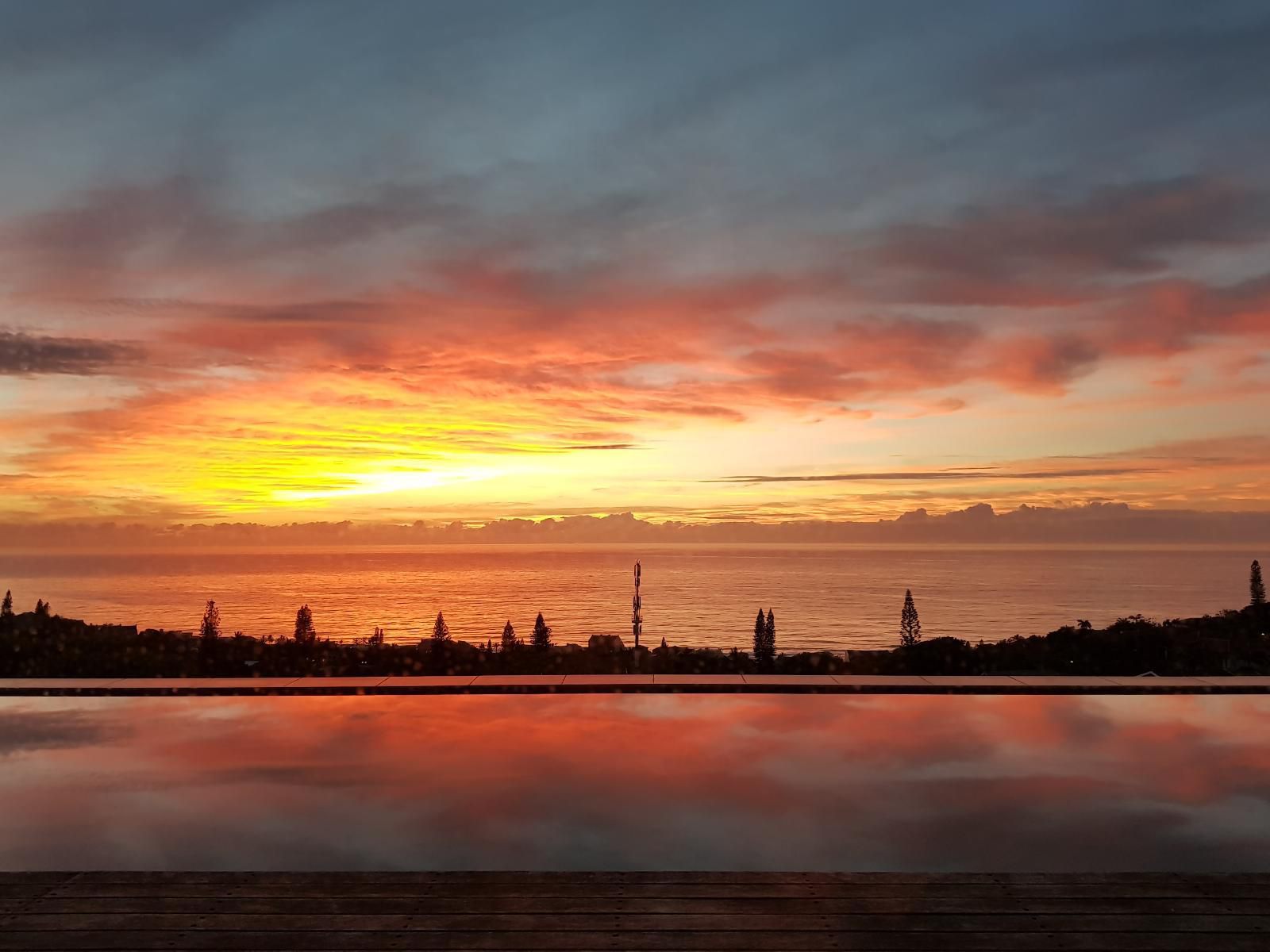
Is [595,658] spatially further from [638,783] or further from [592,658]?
[638,783]

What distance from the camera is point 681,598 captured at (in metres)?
109

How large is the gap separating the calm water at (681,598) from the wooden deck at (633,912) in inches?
2366

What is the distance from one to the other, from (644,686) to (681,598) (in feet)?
→ 328

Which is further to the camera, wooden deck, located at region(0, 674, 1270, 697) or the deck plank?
wooden deck, located at region(0, 674, 1270, 697)

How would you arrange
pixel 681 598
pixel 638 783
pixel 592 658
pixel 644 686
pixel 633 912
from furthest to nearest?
pixel 681 598
pixel 592 658
pixel 644 686
pixel 638 783
pixel 633 912

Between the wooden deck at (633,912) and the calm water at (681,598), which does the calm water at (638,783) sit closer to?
the wooden deck at (633,912)

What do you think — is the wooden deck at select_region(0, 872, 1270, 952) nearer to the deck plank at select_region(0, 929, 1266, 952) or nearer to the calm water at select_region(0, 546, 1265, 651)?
the deck plank at select_region(0, 929, 1266, 952)

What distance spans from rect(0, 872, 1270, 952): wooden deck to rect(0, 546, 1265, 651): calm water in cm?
6009

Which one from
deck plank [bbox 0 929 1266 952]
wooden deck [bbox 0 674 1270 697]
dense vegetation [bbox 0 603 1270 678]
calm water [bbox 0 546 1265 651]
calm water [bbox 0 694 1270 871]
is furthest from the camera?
calm water [bbox 0 546 1265 651]

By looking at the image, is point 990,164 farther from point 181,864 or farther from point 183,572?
point 183,572

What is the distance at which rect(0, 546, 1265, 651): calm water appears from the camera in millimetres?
79250

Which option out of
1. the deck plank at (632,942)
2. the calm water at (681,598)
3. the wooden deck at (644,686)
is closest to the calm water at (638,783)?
the wooden deck at (644,686)

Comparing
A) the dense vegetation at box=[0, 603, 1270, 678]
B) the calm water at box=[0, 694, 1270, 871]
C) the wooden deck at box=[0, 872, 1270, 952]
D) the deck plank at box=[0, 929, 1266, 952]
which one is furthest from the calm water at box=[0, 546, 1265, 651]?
the deck plank at box=[0, 929, 1266, 952]

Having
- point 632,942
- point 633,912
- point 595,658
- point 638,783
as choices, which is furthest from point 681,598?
point 632,942
